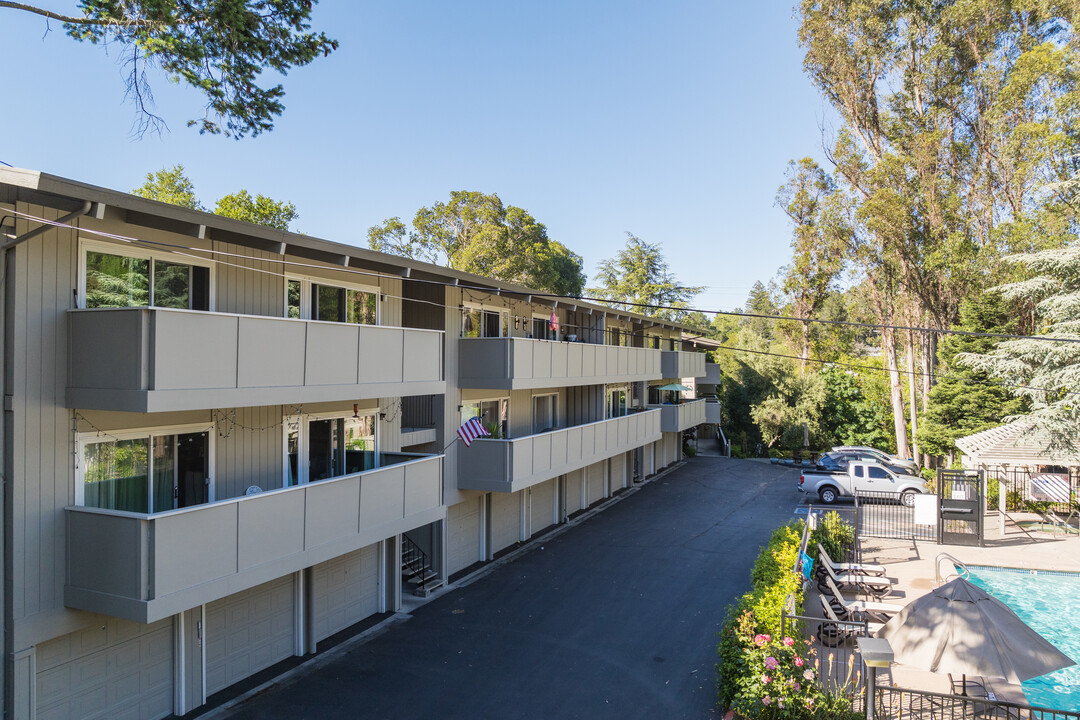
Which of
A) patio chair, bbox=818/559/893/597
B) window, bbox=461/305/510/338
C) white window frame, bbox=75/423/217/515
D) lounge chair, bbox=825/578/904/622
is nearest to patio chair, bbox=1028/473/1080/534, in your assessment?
patio chair, bbox=818/559/893/597

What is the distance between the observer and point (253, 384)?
371 inches

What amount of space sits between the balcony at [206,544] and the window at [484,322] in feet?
20.2

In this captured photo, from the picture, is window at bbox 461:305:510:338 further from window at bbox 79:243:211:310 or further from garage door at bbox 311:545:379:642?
window at bbox 79:243:211:310

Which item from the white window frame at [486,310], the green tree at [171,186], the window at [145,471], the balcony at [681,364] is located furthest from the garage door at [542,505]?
the green tree at [171,186]

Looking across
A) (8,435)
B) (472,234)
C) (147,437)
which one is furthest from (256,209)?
(8,435)

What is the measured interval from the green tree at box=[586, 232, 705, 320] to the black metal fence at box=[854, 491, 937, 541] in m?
36.9

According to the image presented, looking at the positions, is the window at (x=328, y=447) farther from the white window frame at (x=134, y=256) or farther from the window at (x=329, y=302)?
the white window frame at (x=134, y=256)

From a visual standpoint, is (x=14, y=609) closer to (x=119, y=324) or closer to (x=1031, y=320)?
(x=119, y=324)

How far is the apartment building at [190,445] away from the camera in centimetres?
782

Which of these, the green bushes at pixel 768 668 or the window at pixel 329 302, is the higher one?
the window at pixel 329 302

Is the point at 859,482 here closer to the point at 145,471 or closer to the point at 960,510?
the point at 960,510

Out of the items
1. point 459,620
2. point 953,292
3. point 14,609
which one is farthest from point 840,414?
point 14,609

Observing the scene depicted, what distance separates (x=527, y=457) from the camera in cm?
1684

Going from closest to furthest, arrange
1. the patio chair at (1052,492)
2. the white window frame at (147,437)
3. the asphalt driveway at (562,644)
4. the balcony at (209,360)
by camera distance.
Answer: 1. the balcony at (209,360)
2. the white window frame at (147,437)
3. the asphalt driveway at (562,644)
4. the patio chair at (1052,492)
